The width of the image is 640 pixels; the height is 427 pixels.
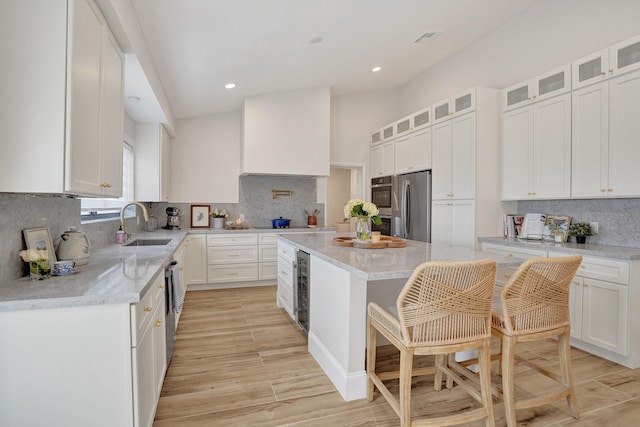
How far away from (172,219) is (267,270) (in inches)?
62.4

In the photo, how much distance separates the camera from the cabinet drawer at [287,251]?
3.41m

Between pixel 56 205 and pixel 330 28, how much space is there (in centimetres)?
266

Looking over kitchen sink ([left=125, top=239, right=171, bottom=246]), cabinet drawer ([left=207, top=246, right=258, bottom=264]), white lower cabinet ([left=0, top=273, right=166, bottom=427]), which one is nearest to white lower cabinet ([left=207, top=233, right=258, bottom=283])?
cabinet drawer ([left=207, top=246, right=258, bottom=264])

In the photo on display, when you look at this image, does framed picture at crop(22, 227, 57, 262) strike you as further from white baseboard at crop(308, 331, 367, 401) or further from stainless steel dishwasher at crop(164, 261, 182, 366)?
white baseboard at crop(308, 331, 367, 401)

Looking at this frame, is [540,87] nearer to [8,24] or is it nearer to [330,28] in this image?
[330,28]

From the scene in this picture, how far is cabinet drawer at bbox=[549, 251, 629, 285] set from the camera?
264cm

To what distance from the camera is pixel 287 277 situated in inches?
144

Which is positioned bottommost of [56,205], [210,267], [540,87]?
[210,267]

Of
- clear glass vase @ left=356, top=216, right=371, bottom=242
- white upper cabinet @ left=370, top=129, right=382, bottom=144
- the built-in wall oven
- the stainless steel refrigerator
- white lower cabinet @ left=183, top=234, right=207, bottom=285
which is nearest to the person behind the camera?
clear glass vase @ left=356, top=216, right=371, bottom=242

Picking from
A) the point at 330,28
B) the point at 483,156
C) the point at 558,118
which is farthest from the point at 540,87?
the point at 330,28

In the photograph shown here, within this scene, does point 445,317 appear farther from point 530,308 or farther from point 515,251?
point 515,251

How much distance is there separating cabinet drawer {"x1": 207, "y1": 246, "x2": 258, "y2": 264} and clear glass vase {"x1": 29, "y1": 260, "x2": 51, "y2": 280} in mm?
3203

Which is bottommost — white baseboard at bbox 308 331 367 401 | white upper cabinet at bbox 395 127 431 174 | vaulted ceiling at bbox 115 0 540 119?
white baseboard at bbox 308 331 367 401

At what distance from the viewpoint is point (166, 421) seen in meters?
1.97
